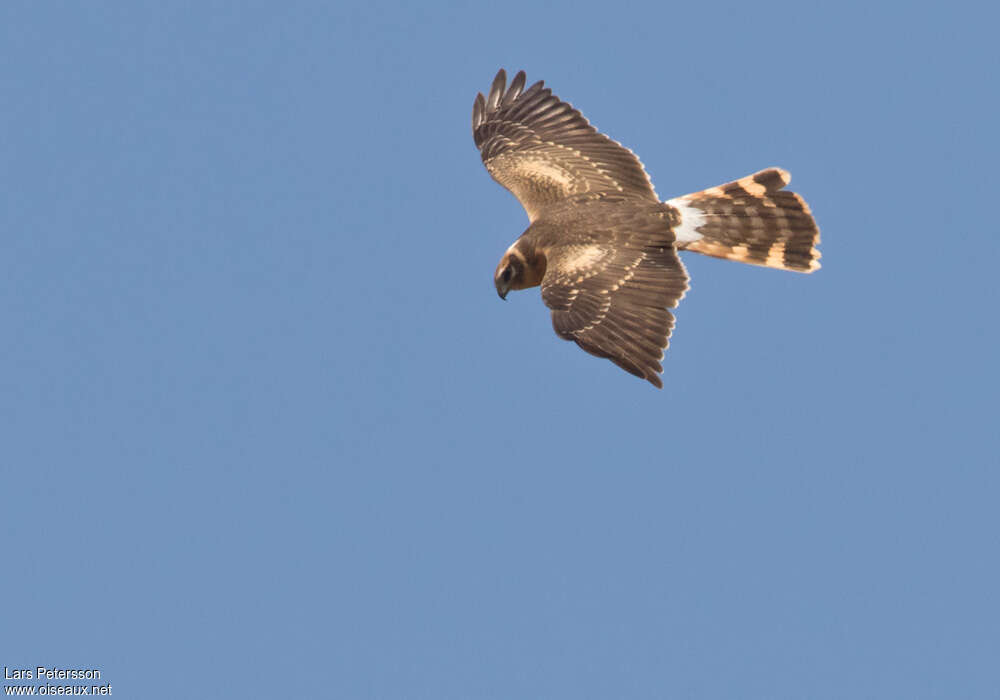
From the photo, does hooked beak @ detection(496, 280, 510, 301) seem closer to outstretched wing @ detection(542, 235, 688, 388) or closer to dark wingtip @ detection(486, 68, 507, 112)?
outstretched wing @ detection(542, 235, 688, 388)

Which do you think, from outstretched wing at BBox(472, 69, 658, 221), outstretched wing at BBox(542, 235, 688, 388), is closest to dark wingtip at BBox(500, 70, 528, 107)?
outstretched wing at BBox(472, 69, 658, 221)

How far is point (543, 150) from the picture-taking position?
12.4 meters

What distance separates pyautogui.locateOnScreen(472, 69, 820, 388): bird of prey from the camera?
1027 centimetres

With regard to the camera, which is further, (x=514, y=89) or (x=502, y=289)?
(x=514, y=89)

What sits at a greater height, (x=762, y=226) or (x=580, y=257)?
(x=762, y=226)

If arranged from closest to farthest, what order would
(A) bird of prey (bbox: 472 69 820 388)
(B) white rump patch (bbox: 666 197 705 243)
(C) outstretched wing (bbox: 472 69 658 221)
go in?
(A) bird of prey (bbox: 472 69 820 388)
(B) white rump patch (bbox: 666 197 705 243)
(C) outstretched wing (bbox: 472 69 658 221)

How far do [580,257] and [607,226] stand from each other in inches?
15.5

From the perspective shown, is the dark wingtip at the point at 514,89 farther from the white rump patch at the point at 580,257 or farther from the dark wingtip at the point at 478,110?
the white rump patch at the point at 580,257

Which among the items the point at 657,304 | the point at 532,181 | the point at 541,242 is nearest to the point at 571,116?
the point at 532,181

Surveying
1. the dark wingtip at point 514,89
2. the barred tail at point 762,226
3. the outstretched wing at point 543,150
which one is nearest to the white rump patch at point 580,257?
the barred tail at point 762,226

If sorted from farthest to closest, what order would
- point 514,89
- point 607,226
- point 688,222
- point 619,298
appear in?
1. point 514,89
2. point 688,222
3. point 607,226
4. point 619,298

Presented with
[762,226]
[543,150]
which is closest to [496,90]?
[543,150]

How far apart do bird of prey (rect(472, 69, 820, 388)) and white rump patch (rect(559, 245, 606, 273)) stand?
11mm

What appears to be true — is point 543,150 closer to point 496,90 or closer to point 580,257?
point 496,90
